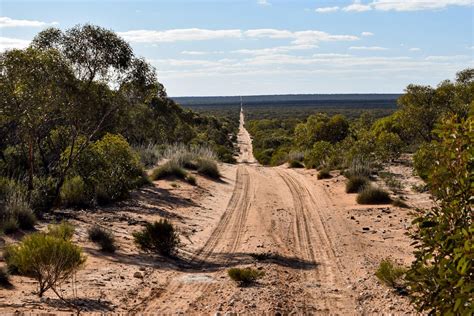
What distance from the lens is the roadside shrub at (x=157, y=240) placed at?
11.9 meters

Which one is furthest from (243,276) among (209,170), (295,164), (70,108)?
(295,164)

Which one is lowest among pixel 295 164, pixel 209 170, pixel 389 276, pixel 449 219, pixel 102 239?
pixel 295 164

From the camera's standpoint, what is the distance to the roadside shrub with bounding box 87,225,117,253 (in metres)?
11.8

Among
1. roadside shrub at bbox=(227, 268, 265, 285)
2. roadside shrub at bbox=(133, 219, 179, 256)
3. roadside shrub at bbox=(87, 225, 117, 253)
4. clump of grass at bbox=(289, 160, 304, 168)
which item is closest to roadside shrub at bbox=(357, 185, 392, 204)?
roadside shrub at bbox=(133, 219, 179, 256)

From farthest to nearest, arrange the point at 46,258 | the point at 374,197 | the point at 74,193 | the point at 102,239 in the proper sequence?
the point at 374,197, the point at 74,193, the point at 102,239, the point at 46,258

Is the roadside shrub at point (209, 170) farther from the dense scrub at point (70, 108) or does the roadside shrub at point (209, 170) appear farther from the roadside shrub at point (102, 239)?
the roadside shrub at point (102, 239)

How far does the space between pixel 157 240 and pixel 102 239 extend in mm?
1304

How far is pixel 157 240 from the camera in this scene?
39.2 feet

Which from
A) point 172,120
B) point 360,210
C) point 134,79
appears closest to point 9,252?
point 134,79

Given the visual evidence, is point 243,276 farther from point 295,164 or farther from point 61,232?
point 295,164

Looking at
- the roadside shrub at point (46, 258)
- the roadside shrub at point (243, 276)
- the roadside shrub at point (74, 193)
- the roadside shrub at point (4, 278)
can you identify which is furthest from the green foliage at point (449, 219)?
the roadside shrub at point (74, 193)

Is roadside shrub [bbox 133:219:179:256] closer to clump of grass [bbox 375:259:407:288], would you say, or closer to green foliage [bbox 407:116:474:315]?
clump of grass [bbox 375:259:407:288]

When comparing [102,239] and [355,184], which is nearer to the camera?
[102,239]

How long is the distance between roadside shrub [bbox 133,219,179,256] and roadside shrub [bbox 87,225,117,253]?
1.91ft
